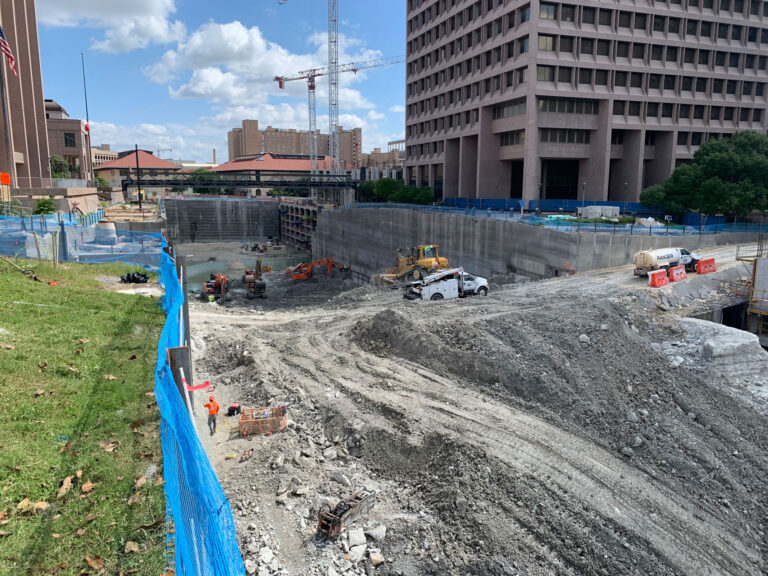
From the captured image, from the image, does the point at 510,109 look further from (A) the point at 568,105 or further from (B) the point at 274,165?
(B) the point at 274,165

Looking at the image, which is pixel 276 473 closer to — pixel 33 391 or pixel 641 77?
pixel 33 391

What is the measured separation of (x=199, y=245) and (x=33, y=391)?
78.1 metres

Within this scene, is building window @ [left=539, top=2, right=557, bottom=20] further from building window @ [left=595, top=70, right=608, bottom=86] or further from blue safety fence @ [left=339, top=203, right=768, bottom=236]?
blue safety fence @ [left=339, top=203, right=768, bottom=236]

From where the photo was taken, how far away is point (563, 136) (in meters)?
57.9

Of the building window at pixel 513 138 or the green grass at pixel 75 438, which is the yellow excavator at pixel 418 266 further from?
the building window at pixel 513 138

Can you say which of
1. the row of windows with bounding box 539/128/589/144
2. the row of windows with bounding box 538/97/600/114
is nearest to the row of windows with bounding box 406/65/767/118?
the row of windows with bounding box 538/97/600/114

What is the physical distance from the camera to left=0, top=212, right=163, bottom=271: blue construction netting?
77.7ft

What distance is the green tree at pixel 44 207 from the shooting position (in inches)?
1517

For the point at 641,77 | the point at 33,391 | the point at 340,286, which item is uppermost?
the point at 641,77

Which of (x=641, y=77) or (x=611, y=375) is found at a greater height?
(x=641, y=77)

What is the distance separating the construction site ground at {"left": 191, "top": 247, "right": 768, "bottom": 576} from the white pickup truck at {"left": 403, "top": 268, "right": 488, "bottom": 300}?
3.44 meters

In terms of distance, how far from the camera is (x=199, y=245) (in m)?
84.2

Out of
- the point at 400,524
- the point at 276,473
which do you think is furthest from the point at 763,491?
the point at 276,473

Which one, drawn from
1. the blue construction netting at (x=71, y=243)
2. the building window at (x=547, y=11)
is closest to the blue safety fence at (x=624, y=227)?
the blue construction netting at (x=71, y=243)
